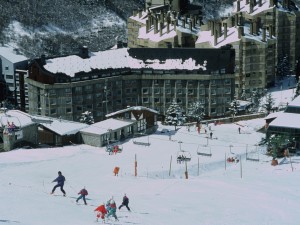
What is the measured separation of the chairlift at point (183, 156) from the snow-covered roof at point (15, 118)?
21.1m

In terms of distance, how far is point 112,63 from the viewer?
118875 millimetres

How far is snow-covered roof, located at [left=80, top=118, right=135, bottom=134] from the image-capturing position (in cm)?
8775

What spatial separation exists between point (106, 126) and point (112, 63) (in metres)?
30.3

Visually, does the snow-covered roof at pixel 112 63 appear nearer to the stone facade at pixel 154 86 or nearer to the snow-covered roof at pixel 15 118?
the stone facade at pixel 154 86

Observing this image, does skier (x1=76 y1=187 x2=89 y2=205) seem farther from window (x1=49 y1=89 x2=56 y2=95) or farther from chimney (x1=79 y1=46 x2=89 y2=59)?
chimney (x1=79 y1=46 x2=89 y2=59)

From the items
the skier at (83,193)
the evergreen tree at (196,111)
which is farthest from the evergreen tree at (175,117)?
the skier at (83,193)

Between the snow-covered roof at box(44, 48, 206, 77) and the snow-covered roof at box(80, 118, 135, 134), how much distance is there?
22.4m

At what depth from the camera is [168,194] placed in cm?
5738

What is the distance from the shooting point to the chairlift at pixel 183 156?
7721 cm

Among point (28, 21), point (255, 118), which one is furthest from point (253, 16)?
point (28, 21)

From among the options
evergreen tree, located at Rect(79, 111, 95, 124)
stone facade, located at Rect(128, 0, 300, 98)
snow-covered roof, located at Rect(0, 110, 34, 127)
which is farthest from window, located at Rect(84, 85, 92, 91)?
snow-covered roof, located at Rect(0, 110, 34, 127)

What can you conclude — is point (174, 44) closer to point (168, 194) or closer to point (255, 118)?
point (255, 118)

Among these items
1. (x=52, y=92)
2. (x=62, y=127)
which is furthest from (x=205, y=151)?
(x=52, y=92)

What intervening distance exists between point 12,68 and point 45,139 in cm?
4765
